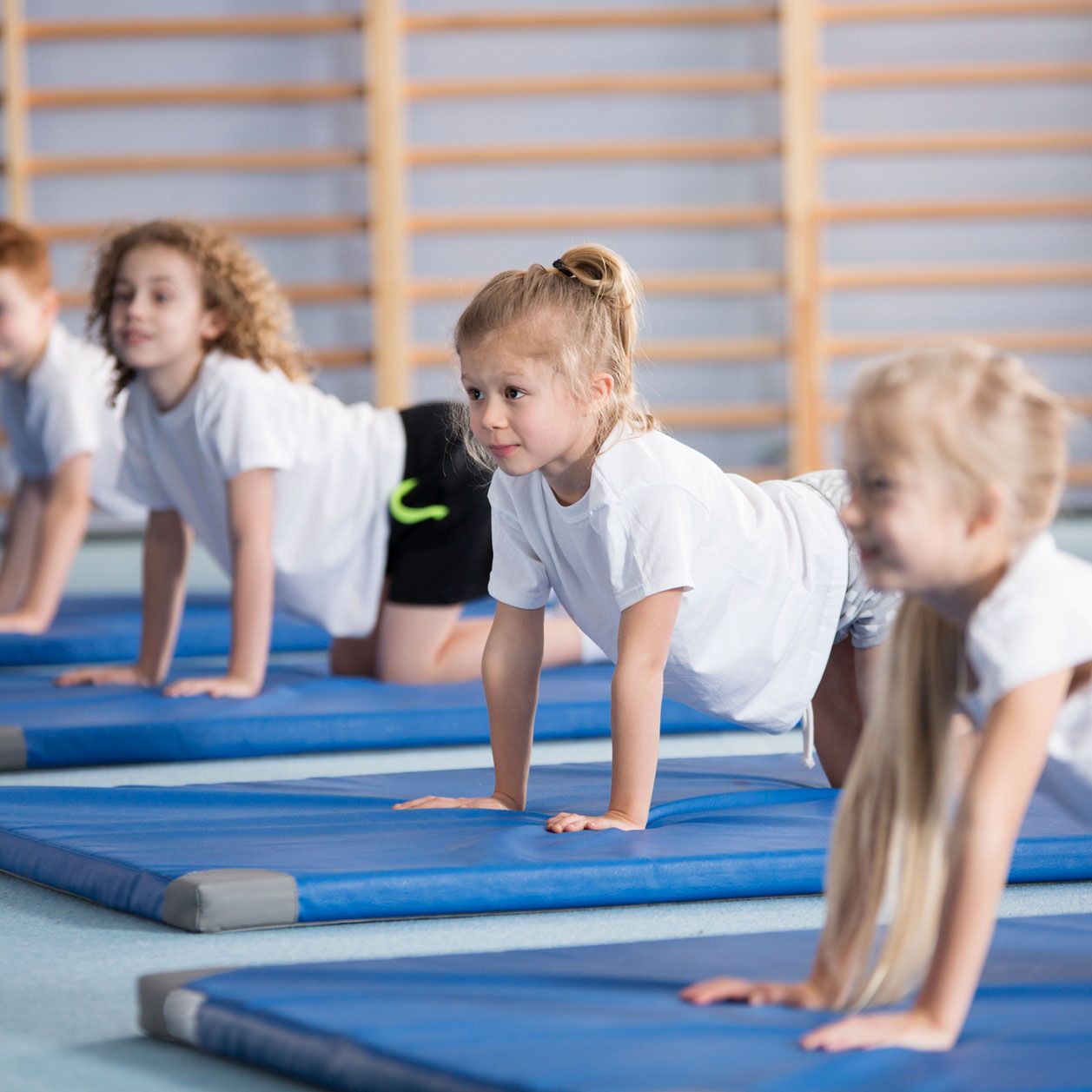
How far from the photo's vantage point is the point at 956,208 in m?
6.22

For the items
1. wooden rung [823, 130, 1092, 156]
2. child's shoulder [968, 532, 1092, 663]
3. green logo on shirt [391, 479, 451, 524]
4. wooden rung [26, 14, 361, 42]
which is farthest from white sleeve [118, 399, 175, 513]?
wooden rung [823, 130, 1092, 156]

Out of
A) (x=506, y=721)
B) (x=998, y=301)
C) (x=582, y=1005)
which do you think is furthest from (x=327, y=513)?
(x=998, y=301)

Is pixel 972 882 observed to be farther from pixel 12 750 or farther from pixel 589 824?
pixel 12 750

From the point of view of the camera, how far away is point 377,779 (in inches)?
88.9

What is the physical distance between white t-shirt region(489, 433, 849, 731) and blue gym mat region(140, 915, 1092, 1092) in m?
0.54

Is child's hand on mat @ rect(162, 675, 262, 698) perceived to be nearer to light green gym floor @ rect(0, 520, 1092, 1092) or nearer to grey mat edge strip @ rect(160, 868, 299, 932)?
light green gym floor @ rect(0, 520, 1092, 1092)

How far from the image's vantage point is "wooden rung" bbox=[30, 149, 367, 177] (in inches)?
244

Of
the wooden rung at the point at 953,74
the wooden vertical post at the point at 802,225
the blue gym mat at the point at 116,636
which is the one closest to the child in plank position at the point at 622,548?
the blue gym mat at the point at 116,636

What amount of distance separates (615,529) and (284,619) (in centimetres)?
213

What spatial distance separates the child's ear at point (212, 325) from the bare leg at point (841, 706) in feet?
4.16

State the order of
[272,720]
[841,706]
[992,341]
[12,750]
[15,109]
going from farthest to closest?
[992,341]
[15,109]
[272,720]
[12,750]
[841,706]

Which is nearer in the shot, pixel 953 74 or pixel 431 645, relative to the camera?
pixel 431 645

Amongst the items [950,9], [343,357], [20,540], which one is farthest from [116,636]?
[950,9]

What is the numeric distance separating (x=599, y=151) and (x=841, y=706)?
14.2 feet
